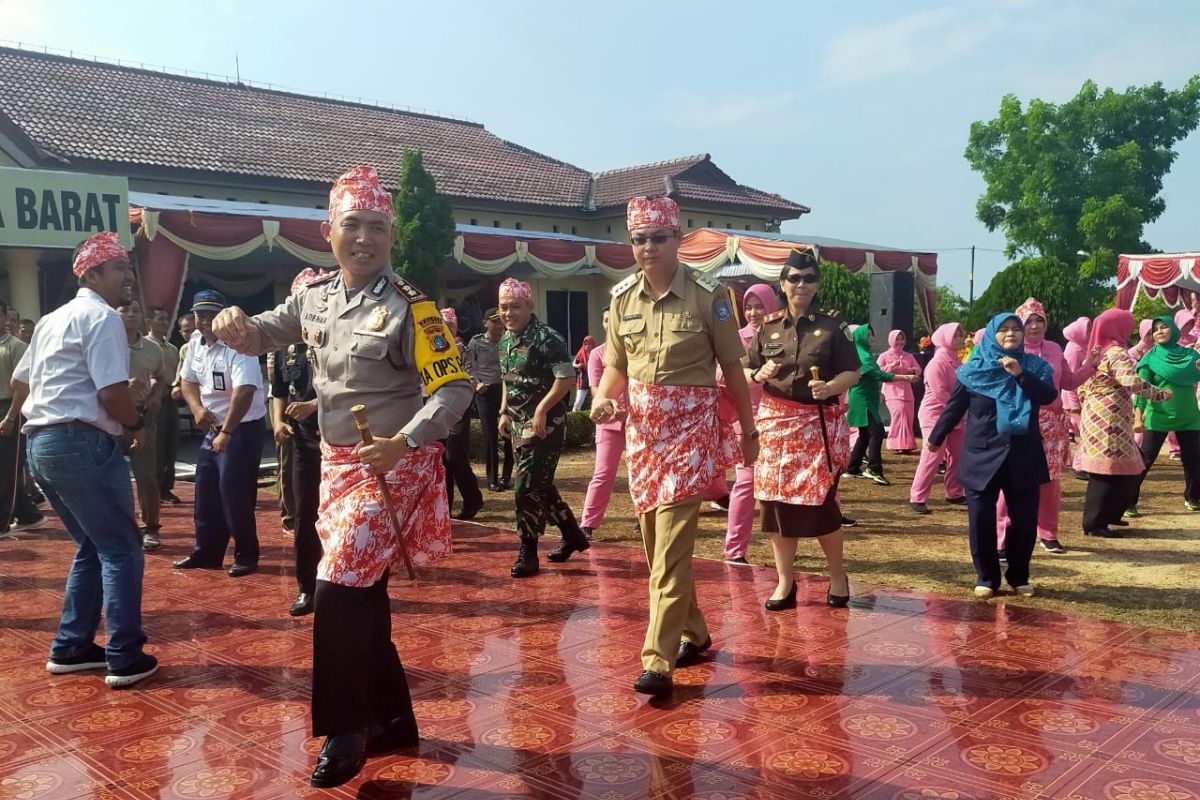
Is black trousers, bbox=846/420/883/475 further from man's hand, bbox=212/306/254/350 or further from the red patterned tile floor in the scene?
man's hand, bbox=212/306/254/350

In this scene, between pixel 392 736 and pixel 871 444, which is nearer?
pixel 392 736

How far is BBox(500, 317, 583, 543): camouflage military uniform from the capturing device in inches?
250

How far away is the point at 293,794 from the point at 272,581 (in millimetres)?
3262

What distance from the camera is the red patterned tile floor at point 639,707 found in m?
3.22

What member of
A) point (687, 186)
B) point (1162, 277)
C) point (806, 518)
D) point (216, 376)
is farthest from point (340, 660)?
point (687, 186)

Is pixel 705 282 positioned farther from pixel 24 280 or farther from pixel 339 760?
pixel 24 280

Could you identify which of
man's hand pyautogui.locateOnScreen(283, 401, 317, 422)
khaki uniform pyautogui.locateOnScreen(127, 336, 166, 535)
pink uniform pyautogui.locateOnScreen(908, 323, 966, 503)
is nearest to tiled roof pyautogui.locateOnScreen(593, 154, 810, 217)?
pink uniform pyautogui.locateOnScreen(908, 323, 966, 503)

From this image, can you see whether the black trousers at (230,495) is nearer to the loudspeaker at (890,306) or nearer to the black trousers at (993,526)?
the black trousers at (993,526)

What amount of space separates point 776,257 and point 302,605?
1312 centimetres

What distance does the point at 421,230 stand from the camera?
18.1 meters

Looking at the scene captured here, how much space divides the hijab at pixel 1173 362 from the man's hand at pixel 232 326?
747cm

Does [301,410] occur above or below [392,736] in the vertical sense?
above

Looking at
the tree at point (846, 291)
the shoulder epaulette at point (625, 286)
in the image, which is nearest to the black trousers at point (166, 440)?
the shoulder epaulette at point (625, 286)

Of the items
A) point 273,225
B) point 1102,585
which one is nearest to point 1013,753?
point 1102,585
